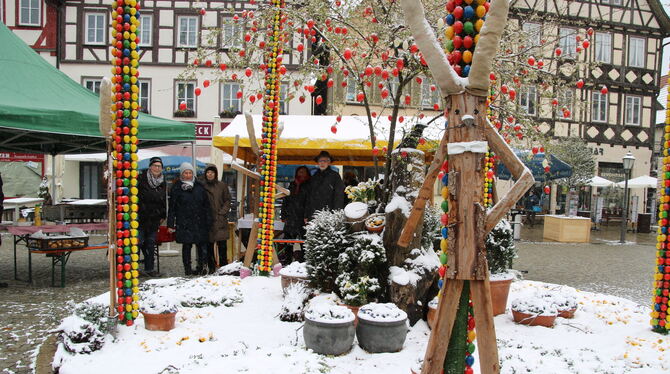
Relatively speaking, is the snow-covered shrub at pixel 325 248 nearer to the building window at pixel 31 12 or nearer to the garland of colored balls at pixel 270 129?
the garland of colored balls at pixel 270 129

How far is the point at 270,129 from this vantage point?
6.71 meters

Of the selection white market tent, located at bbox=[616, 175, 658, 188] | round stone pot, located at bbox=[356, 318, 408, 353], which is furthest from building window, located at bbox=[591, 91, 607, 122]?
round stone pot, located at bbox=[356, 318, 408, 353]

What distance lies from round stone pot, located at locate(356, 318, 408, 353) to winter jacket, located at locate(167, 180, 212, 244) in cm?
407

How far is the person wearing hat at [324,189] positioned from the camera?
7387 mm

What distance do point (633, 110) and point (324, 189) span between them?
21.2m

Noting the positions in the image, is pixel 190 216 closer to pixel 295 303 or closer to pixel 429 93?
pixel 295 303

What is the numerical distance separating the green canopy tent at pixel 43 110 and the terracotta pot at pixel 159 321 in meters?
3.47

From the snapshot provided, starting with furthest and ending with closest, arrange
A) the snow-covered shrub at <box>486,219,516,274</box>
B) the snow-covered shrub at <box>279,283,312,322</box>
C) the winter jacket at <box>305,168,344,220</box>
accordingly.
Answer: the winter jacket at <box>305,168,344,220</box>
the snow-covered shrub at <box>486,219,516,274</box>
the snow-covered shrub at <box>279,283,312,322</box>

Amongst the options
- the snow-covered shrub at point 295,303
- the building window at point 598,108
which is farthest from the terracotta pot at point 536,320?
the building window at point 598,108

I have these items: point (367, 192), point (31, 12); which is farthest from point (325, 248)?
point (31, 12)

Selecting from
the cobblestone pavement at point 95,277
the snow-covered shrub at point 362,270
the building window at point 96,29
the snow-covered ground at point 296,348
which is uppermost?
the building window at point 96,29

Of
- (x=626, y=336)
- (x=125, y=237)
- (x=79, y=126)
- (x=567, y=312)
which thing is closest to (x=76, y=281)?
(x=79, y=126)

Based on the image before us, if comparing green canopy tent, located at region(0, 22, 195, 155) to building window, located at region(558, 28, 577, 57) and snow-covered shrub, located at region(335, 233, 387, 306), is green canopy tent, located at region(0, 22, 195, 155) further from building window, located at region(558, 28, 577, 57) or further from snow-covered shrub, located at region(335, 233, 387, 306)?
building window, located at region(558, 28, 577, 57)

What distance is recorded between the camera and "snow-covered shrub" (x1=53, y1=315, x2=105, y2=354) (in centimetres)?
399
